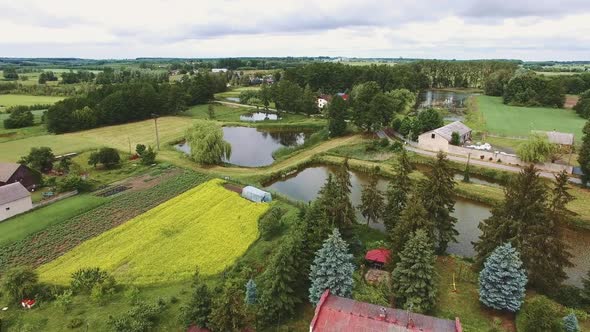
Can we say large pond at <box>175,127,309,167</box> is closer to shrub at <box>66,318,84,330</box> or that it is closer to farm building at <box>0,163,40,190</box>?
farm building at <box>0,163,40,190</box>

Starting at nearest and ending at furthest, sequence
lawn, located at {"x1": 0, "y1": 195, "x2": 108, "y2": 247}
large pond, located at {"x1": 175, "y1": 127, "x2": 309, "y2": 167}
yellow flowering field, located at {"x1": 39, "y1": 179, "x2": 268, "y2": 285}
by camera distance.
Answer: yellow flowering field, located at {"x1": 39, "y1": 179, "x2": 268, "y2": 285} → lawn, located at {"x1": 0, "y1": 195, "x2": 108, "y2": 247} → large pond, located at {"x1": 175, "y1": 127, "x2": 309, "y2": 167}

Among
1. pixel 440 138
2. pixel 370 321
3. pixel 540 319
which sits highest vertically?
pixel 440 138

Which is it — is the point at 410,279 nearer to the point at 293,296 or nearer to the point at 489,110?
the point at 293,296

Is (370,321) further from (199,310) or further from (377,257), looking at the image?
(377,257)

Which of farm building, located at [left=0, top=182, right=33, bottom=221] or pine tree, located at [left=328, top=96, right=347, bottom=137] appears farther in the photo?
pine tree, located at [left=328, top=96, right=347, bottom=137]

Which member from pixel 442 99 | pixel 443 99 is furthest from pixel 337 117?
pixel 443 99

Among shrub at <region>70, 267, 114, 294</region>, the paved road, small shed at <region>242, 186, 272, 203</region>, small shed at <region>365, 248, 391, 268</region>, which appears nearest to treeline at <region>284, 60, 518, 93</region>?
the paved road
